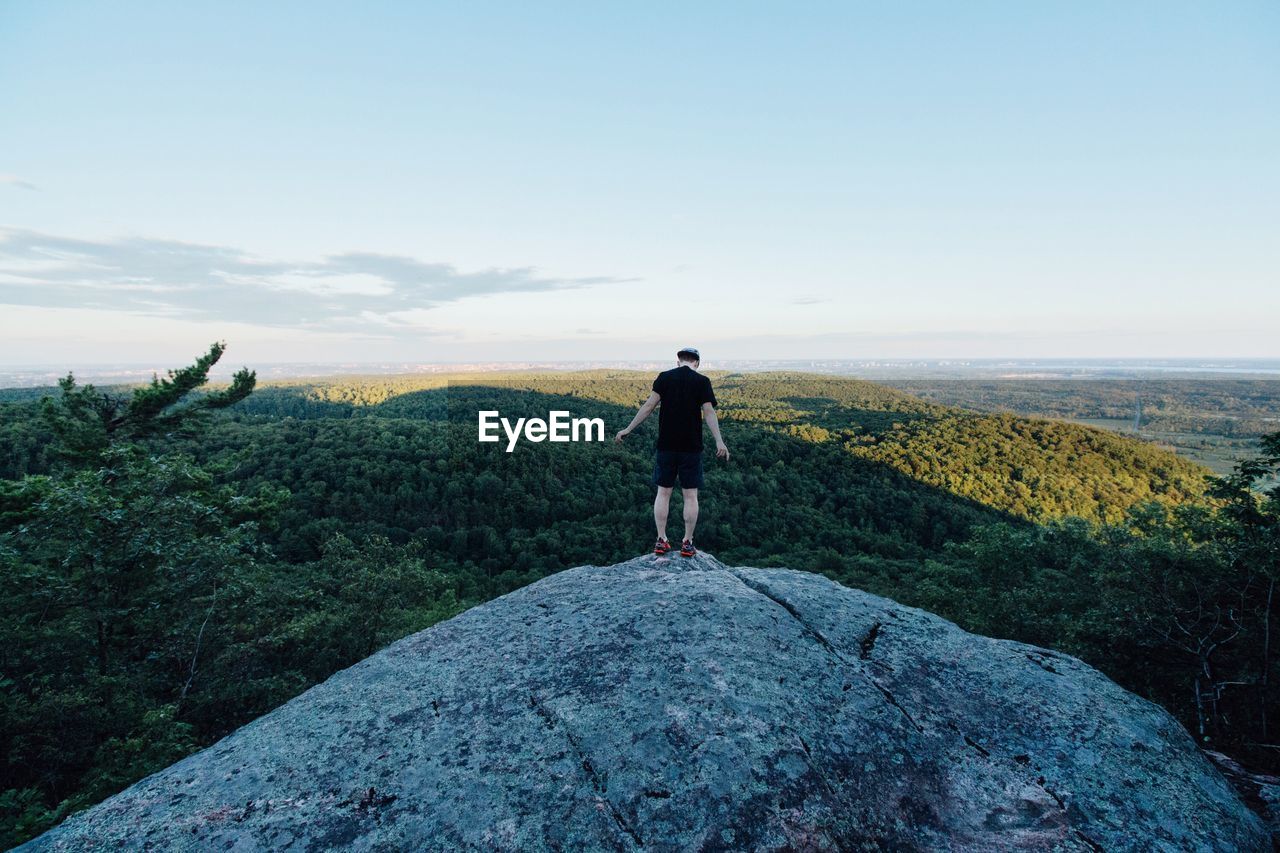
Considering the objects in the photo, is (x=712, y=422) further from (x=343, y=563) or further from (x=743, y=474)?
(x=743, y=474)

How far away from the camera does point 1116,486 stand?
77375mm

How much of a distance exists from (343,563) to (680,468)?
21.7 m

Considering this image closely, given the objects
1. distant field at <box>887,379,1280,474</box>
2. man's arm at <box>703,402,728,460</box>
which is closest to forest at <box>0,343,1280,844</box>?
man's arm at <box>703,402,728,460</box>

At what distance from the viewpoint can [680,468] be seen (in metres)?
8.46

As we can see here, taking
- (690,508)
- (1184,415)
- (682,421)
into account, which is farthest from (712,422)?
(1184,415)

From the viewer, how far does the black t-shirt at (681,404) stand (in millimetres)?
8164

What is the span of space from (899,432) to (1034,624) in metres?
77.5

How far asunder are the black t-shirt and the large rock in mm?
2650

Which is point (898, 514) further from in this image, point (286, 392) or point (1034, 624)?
point (286, 392)

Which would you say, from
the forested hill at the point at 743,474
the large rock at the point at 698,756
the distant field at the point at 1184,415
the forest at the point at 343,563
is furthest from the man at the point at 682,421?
the distant field at the point at 1184,415

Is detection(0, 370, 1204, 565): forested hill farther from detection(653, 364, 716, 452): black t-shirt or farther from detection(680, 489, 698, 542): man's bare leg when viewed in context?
detection(653, 364, 716, 452): black t-shirt

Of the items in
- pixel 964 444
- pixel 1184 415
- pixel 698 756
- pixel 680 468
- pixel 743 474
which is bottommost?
pixel 743 474

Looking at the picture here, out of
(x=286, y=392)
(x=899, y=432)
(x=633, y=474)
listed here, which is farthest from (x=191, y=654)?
(x=286, y=392)

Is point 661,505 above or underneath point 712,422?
underneath
